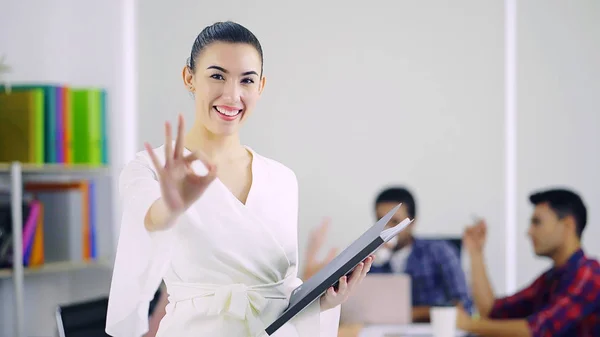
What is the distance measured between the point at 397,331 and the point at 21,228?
68.6 inches

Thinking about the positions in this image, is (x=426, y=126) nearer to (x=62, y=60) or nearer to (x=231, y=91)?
(x=62, y=60)

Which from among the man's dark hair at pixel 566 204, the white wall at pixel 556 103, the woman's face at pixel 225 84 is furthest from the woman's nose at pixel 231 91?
the white wall at pixel 556 103

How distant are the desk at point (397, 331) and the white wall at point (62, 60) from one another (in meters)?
1.63

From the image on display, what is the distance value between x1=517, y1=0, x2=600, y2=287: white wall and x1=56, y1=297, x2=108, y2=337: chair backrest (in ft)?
9.26

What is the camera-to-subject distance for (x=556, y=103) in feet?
14.5

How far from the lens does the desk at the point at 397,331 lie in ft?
8.82

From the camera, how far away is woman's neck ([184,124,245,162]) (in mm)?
959

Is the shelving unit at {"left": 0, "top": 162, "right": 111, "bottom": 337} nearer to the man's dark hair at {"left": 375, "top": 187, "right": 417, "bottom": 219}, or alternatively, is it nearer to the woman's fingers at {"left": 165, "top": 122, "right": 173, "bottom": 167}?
the man's dark hair at {"left": 375, "top": 187, "right": 417, "bottom": 219}

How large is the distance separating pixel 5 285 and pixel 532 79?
3.08 meters

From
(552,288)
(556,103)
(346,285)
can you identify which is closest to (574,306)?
(552,288)

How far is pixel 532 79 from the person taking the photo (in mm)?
4453

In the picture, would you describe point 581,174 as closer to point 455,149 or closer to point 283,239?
point 455,149

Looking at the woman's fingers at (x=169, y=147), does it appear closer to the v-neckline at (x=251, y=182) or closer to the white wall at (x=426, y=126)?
the v-neckline at (x=251, y=182)

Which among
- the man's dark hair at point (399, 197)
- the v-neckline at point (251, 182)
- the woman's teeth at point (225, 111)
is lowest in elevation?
the man's dark hair at point (399, 197)
